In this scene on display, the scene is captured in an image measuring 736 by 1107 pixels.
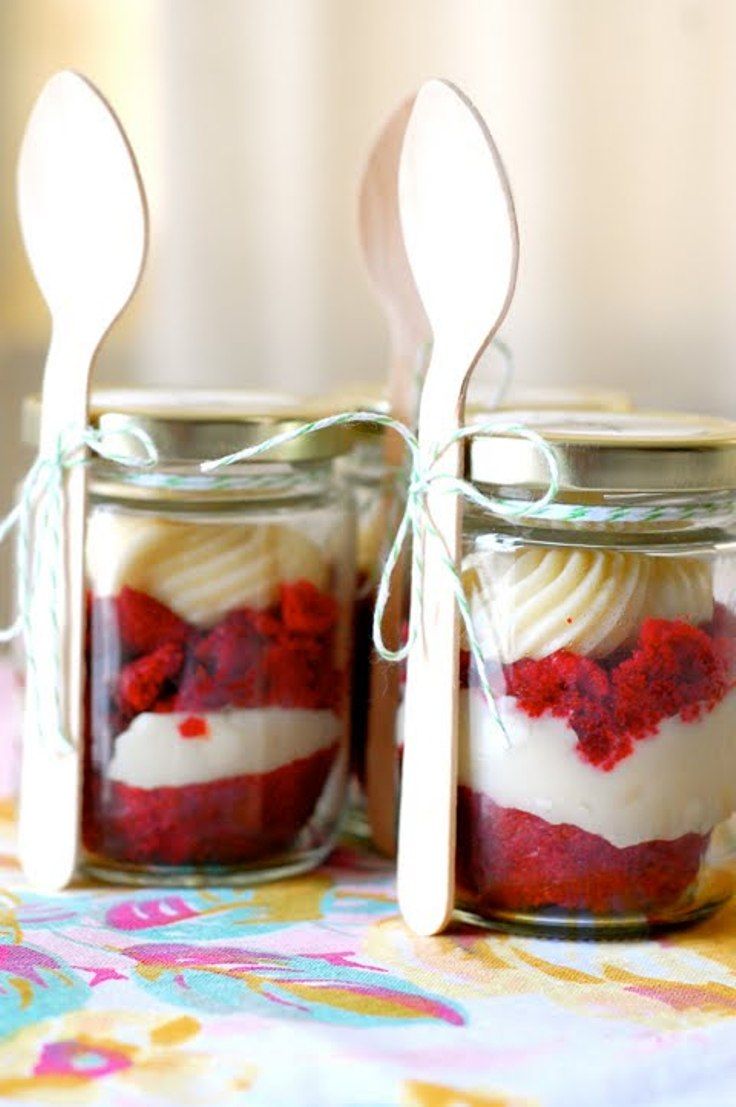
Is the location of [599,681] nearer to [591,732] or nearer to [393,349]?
[591,732]

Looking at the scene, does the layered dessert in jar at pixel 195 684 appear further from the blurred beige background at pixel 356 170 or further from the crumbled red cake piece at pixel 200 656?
the blurred beige background at pixel 356 170

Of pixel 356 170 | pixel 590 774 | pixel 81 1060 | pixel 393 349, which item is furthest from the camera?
pixel 356 170

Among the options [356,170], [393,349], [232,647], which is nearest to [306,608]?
[232,647]

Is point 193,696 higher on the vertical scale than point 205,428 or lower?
lower

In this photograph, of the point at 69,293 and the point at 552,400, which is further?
the point at 552,400

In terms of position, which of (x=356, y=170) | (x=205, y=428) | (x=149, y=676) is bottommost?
(x=149, y=676)

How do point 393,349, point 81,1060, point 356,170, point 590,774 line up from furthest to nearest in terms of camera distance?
point 356,170 → point 393,349 → point 590,774 → point 81,1060

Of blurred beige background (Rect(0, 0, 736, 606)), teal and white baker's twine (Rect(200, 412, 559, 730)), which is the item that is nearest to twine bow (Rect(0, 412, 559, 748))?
teal and white baker's twine (Rect(200, 412, 559, 730))
